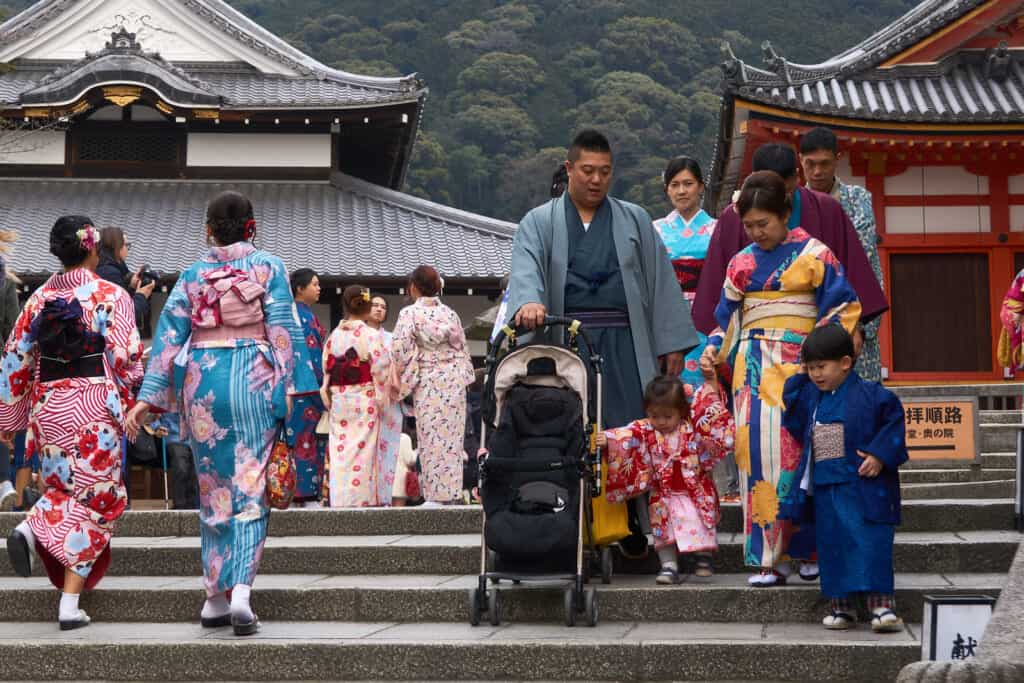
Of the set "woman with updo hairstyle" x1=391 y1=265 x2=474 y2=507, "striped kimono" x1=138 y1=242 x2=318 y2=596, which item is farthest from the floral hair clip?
"woman with updo hairstyle" x1=391 y1=265 x2=474 y2=507

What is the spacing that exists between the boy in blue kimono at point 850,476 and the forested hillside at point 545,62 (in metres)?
41.8

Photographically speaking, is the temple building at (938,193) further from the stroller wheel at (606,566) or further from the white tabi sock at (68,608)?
the white tabi sock at (68,608)

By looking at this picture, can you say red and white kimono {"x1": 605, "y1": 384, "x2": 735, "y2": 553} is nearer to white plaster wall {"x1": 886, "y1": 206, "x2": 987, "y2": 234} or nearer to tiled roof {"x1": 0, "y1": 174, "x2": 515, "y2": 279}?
Answer: white plaster wall {"x1": 886, "y1": 206, "x2": 987, "y2": 234}

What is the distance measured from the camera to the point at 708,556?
239 inches

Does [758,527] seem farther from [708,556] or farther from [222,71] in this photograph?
[222,71]

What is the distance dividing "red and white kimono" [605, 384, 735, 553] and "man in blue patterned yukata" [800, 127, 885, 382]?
1.03m

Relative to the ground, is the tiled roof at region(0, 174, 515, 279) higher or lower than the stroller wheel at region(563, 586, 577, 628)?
higher

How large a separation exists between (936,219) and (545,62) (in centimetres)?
4369

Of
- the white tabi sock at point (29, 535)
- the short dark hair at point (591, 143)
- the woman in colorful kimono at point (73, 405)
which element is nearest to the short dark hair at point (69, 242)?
the woman in colorful kimono at point (73, 405)

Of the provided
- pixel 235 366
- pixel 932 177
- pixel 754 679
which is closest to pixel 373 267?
pixel 932 177

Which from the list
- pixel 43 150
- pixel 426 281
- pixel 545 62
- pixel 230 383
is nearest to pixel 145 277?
pixel 426 281

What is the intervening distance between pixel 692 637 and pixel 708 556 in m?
0.88

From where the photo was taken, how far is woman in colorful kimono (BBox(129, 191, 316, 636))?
5641 millimetres

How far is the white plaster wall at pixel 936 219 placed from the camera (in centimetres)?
1562
